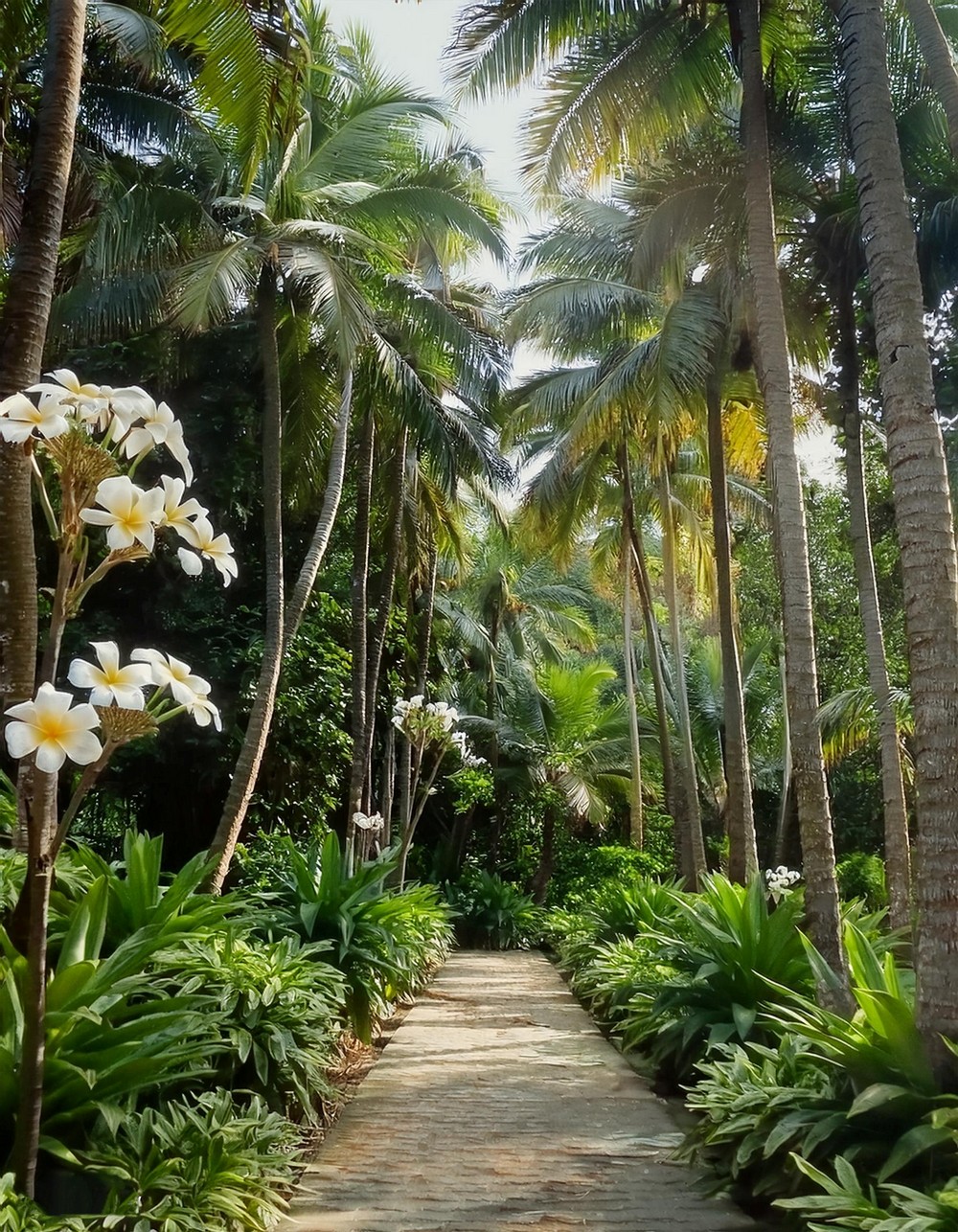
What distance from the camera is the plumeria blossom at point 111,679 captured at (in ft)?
7.61

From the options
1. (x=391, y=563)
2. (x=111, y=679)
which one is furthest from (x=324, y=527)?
(x=111, y=679)

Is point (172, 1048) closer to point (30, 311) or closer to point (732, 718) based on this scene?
point (30, 311)

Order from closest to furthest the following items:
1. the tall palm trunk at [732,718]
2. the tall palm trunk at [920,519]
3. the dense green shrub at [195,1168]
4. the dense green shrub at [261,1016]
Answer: the dense green shrub at [195,1168], the tall palm trunk at [920,519], the dense green shrub at [261,1016], the tall palm trunk at [732,718]

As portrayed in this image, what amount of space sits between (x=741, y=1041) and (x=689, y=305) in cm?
858

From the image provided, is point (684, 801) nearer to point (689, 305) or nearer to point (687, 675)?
point (689, 305)

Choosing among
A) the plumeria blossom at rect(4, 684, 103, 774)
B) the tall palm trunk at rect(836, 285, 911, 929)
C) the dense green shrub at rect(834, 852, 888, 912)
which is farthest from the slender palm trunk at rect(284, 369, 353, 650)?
the dense green shrub at rect(834, 852, 888, 912)

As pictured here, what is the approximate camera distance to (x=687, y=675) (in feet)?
77.9

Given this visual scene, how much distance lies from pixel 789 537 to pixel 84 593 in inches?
209

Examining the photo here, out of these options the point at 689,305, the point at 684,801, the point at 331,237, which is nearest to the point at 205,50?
the point at 331,237

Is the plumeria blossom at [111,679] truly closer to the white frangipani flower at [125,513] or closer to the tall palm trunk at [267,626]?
the white frangipani flower at [125,513]

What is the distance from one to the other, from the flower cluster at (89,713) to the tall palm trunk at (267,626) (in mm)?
5739

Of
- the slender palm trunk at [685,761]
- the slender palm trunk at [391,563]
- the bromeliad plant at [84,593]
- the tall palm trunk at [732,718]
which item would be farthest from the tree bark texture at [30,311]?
the slender palm trunk at [685,761]

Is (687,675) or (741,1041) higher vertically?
(687,675)

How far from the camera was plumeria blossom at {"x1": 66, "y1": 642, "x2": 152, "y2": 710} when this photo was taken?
7.61ft
